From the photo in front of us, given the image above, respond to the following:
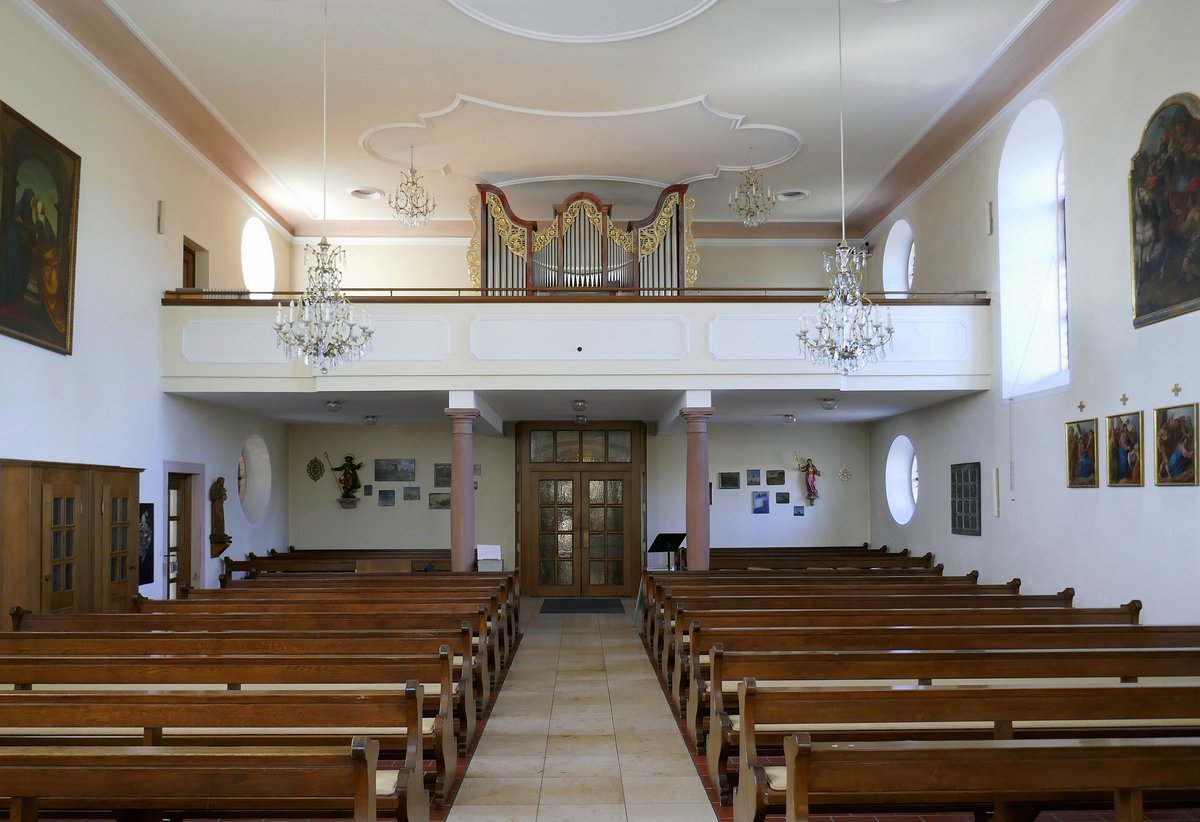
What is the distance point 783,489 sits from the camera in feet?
55.4

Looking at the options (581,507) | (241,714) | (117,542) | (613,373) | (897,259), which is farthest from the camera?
(581,507)

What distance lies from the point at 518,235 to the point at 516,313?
2364mm

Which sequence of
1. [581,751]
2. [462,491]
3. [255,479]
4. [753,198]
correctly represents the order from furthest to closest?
[255,479], [753,198], [462,491], [581,751]

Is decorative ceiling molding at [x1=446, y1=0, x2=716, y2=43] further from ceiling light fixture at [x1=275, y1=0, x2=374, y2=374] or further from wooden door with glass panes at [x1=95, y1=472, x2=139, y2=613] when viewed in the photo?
wooden door with glass panes at [x1=95, y1=472, x2=139, y2=613]

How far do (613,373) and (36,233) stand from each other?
19.8 feet

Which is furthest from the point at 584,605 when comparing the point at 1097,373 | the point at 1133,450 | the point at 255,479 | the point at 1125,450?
the point at 1133,450

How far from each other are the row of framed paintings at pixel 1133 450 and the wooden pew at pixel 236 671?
584 cm

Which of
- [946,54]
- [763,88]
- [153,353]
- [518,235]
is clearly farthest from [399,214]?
[946,54]

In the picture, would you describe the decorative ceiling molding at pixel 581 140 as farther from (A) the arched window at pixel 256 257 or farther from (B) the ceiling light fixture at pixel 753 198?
(A) the arched window at pixel 256 257

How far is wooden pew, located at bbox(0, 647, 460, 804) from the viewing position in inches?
205

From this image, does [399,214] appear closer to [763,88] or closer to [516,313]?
[516,313]

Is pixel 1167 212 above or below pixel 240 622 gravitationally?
above

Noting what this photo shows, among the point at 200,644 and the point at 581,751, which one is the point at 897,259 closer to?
the point at 581,751

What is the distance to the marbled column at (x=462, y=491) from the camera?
38.6 feet
